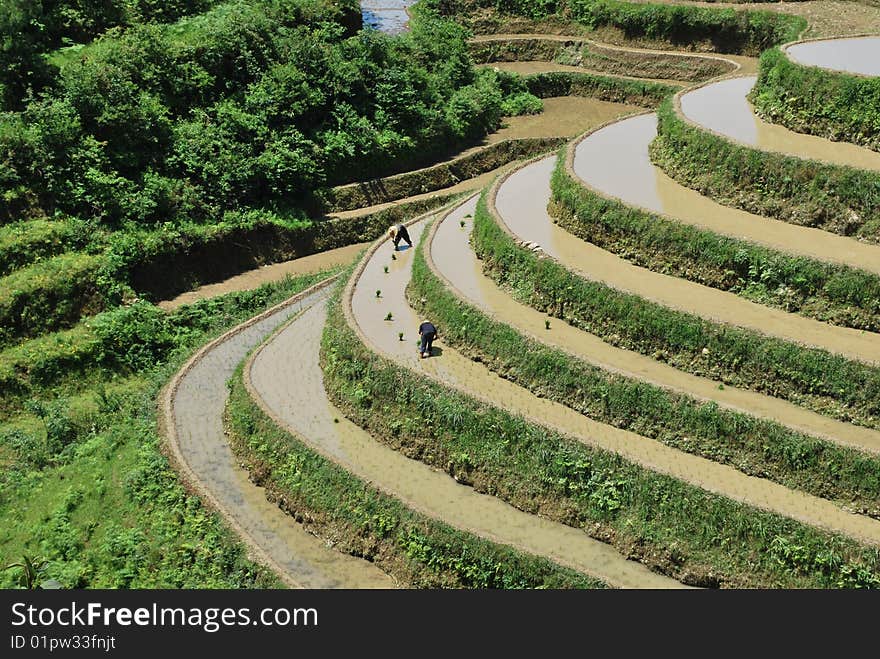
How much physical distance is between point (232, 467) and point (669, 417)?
9410 mm

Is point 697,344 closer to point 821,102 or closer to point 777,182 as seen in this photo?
point 777,182

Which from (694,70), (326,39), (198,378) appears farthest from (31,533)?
(694,70)

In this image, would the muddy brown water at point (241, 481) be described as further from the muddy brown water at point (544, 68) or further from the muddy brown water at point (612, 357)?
the muddy brown water at point (544, 68)

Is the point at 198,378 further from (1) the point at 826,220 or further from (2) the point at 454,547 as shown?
(1) the point at 826,220

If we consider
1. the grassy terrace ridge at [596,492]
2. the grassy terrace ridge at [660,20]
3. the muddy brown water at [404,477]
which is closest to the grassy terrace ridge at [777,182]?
the grassy terrace ridge at [596,492]

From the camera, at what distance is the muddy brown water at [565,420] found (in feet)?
62.5

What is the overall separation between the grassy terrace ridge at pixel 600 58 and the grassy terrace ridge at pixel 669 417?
23788mm

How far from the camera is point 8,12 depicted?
33250 millimetres

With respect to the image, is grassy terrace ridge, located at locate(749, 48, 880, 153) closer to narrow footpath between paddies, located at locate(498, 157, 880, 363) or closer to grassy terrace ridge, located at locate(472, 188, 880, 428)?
narrow footpath between paddies, located at locate(498, 157, 880, 363)

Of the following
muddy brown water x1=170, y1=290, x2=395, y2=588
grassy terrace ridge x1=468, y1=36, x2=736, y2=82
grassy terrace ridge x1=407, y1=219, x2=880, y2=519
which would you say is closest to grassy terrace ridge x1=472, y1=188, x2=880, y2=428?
grassy terrace ridge x1=407, y1=219, x2=880, y2=519

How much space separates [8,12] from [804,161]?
23559 mm

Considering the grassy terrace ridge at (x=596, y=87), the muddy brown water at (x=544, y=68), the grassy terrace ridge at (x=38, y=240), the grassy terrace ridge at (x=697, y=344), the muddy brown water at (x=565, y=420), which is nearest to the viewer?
the muddy brown water at (x=565, y=420)

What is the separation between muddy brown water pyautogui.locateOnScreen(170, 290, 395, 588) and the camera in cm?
2056

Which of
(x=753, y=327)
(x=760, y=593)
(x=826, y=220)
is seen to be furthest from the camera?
(x=826, y=220)
